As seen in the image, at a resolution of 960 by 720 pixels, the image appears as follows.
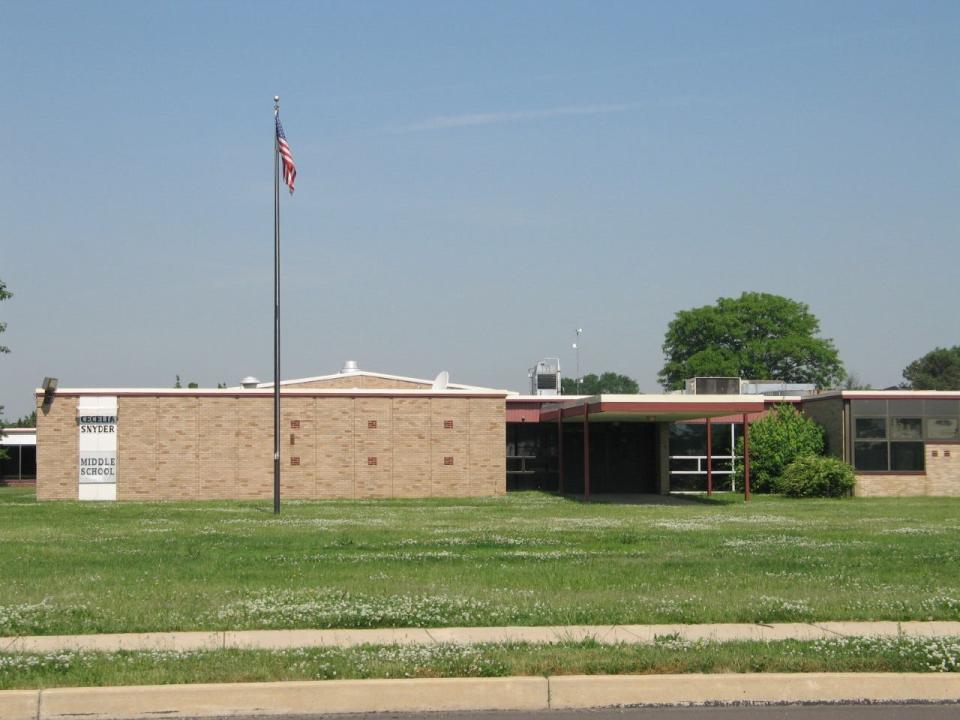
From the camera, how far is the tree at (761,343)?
97688mm

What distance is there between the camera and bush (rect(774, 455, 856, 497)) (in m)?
41.6

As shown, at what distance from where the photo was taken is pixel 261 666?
9.86 meters

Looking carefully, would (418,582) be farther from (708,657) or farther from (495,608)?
(708,657)

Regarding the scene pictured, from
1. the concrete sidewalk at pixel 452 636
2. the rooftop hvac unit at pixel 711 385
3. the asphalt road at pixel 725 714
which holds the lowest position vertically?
the asphalt road at pixel 725 714

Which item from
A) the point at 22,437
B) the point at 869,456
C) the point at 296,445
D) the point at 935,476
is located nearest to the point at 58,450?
the point at 296,445

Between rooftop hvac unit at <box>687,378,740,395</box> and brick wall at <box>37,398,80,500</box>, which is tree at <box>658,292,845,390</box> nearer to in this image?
rooftop hvac unit at <box>687,378,740,395</box>

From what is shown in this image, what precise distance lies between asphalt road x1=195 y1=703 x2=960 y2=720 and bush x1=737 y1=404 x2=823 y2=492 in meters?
35.4

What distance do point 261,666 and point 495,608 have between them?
3560mm

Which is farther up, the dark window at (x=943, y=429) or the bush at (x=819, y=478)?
the dark window at (x=943, y=429)

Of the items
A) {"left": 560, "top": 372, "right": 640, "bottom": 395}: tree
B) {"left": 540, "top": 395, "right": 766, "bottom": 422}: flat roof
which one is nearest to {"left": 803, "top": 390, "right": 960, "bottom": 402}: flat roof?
{"left": 540, "top": 395, "right": 766, "bottom": 422}: flat roof

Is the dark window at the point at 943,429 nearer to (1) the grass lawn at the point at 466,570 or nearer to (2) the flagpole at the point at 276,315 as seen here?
(1) the grass lawn at the point at 466,570

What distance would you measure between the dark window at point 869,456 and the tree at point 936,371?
78506 mm

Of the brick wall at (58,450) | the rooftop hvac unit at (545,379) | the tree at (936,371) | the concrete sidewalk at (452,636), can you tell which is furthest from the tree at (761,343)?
the concrete sidewalk at (452,636)

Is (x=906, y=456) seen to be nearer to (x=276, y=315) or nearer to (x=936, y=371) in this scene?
(x=276, y=315)
